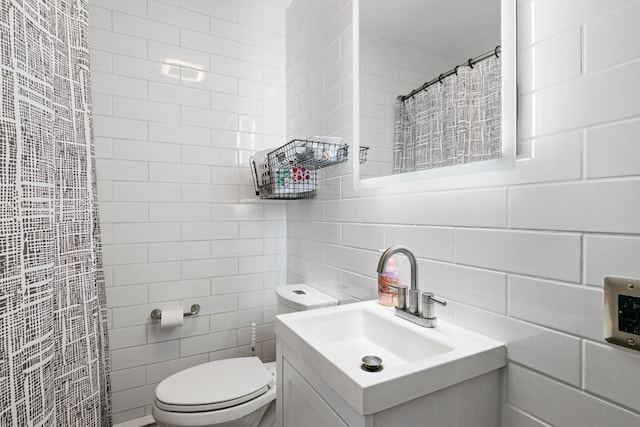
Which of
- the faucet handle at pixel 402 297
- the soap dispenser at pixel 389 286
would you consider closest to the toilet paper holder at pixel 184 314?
the soap dispenser at pixel 389 286

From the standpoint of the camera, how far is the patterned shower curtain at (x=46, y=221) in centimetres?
51

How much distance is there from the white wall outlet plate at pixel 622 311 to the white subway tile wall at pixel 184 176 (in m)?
1.64

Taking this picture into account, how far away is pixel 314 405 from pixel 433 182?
71cm

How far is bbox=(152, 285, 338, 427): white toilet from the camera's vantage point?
46.6 inches

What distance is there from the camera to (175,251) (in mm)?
1751

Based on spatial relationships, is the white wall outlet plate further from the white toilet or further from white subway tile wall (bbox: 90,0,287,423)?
white subway tile wall (bbox: 90,0,287,423)

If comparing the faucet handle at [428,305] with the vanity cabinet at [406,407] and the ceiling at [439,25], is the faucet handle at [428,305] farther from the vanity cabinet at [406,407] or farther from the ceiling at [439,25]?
the ceiling at [439,25]

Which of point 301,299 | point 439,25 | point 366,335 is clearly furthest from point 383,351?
point 439,25

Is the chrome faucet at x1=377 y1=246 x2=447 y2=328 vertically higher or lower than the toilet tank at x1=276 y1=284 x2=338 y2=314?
higher

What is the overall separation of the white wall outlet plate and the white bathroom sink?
23cm

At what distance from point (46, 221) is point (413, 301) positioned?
905 mm

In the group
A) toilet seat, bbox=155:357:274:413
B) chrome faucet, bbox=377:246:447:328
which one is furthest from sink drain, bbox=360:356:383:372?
toilet seat, bbox=155:357:274:413

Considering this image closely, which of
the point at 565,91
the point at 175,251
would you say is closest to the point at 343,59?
the point at 565,91

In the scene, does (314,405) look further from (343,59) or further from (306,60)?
(306,60)
